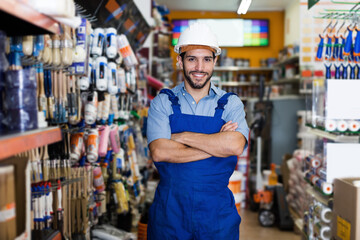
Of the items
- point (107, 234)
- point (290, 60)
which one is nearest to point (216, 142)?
point (107, 234)

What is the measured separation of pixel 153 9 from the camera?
19.3 ft

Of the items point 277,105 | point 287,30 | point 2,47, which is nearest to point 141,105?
point 277,105

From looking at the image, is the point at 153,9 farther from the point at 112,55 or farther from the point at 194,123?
the point at 194,123

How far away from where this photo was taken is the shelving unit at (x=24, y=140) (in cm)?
99

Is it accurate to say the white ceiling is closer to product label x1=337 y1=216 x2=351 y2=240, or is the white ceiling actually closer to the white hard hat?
the white hard hat

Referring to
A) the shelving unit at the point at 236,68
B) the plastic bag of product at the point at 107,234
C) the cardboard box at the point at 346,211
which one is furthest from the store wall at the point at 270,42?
the cardboard box at the point at 346,211

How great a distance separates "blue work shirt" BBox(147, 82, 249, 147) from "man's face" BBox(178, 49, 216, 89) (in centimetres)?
10

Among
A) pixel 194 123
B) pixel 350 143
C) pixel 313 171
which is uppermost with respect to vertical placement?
pixel 194 123

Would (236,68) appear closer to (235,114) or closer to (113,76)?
(113,76)

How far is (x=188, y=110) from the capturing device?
7.90ft

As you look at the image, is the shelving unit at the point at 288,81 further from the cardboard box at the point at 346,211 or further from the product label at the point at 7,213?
the product label at the point at 7,213

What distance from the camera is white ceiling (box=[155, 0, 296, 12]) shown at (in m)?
10.1

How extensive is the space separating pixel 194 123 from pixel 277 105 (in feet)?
18.3

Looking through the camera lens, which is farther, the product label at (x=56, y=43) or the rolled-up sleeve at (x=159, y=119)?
the rolled-up sleeve at (x=159, y=119)
